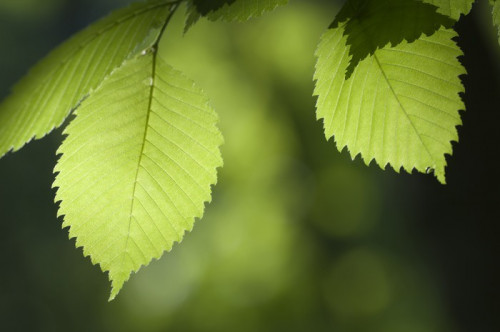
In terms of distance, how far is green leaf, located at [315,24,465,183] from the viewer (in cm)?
66

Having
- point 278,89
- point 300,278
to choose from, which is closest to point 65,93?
point 278,89

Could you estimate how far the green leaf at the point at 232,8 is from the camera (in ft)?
2.06

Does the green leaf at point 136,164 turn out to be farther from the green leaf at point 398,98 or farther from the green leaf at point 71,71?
the green leaf at point 398,98

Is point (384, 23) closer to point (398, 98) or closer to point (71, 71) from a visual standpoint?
point (398, 98)

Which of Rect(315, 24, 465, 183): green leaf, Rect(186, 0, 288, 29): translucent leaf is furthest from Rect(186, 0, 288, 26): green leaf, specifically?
Rect(315, 24, 465, 183): green leaf

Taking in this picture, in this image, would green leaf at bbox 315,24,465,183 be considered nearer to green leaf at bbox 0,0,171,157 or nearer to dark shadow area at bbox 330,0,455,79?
dark shadow area at bbox 330,0,455,79

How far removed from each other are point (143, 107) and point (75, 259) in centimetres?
1190

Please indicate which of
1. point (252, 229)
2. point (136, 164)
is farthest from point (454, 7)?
point (252, 229)

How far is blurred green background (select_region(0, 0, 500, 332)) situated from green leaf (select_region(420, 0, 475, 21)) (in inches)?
283

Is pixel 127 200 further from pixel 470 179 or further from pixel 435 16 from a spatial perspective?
pixel 470 179

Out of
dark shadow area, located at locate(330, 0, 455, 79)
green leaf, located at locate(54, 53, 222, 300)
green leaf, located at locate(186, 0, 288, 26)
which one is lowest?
green leaf, located at locate(54, 53, 222, 300)

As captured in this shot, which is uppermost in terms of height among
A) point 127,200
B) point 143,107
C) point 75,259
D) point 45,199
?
point 45,199

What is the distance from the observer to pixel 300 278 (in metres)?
10.4

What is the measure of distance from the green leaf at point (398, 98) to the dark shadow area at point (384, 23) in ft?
0.07
